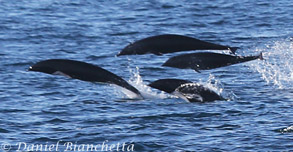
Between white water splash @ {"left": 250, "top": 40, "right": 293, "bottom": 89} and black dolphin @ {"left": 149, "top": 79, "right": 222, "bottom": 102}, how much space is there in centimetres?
290

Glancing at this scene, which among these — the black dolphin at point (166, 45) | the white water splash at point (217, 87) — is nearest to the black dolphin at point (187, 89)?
the white water splash at point (217, 87)

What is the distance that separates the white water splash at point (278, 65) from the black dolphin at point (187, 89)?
2.90 meters

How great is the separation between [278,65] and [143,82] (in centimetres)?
442

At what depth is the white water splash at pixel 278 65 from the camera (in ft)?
71.2

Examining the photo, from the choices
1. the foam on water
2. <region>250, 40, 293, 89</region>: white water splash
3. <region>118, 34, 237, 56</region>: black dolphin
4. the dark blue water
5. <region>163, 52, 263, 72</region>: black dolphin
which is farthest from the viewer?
<region>250, 40, 293, 89</region>: white water splash

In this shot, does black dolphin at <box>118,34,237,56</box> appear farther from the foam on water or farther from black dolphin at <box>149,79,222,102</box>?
the foam on water

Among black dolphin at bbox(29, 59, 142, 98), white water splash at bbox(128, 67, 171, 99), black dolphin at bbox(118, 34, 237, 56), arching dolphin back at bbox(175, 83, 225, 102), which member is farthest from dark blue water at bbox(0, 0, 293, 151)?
black dolphin at bbox(118, 34, 237, 56)

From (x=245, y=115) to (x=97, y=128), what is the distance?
10.5ft

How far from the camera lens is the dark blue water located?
1590cm

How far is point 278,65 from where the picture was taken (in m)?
23.7

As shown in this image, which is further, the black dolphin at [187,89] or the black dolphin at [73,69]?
the black dolphin at [187,89]

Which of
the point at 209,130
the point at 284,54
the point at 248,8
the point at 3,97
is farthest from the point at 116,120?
the point at 248,8

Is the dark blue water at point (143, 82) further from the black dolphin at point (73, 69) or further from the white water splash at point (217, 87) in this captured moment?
the black dolphin at point (73, 69)

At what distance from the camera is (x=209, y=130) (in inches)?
638
